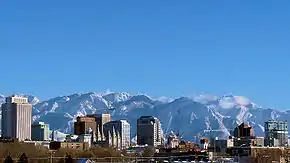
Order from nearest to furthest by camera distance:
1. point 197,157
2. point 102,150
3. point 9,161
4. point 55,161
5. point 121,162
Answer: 1. point 9,161
2. point 55,161
3. point 121,162
4. point 197,157
5. point 102,150

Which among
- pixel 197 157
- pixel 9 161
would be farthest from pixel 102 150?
pixel 9 161

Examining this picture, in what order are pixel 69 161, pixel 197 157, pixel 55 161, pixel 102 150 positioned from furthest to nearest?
pixel 102 150, pixel 197 157, pixel 55 161, pixel 69 161

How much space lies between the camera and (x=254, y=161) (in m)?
163

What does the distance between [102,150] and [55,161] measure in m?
42.6

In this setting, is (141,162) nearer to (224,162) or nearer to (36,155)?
(36,155)

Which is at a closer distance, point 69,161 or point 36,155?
point 69,161

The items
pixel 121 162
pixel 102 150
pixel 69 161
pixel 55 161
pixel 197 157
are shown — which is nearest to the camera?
pixel 69 161

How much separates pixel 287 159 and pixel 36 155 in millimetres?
61812

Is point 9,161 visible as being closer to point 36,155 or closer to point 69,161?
point 69,161

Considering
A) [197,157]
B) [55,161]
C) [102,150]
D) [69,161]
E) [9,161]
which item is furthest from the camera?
[102,150]

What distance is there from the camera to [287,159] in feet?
587

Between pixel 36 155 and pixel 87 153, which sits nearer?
pixel 36 155

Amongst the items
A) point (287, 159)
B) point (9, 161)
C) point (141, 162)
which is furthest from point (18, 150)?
point (287, 159)

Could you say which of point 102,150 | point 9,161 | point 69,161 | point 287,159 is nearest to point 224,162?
point 69,161
